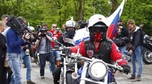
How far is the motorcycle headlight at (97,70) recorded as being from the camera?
452 cm

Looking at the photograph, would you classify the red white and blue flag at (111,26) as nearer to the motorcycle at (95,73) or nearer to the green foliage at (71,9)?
the motorcycle at (95,73)

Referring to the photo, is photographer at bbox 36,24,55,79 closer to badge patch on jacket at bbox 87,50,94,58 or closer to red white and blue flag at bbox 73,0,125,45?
red white and blue flag at bbox 73,0,125,45

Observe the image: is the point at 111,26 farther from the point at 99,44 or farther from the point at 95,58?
the point at 95,58

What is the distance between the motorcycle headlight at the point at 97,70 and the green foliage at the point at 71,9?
60.6ft

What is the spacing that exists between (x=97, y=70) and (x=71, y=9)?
31625 mm

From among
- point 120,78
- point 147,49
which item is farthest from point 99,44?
point 147,49

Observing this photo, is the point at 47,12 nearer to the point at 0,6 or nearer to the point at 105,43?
the point at 0,6

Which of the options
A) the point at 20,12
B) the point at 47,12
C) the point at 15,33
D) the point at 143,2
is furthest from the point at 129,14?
the point at 15,33

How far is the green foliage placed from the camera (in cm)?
3103

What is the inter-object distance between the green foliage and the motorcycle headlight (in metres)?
18.5

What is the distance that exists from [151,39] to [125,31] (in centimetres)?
329

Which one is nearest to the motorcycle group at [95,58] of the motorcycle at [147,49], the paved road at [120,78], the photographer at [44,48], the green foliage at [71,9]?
the paved road at [120,78]

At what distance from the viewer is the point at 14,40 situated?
8.38m

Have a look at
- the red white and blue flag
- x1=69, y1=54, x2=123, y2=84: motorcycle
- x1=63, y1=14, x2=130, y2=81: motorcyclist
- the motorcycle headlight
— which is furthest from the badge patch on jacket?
the red white and blue flag
